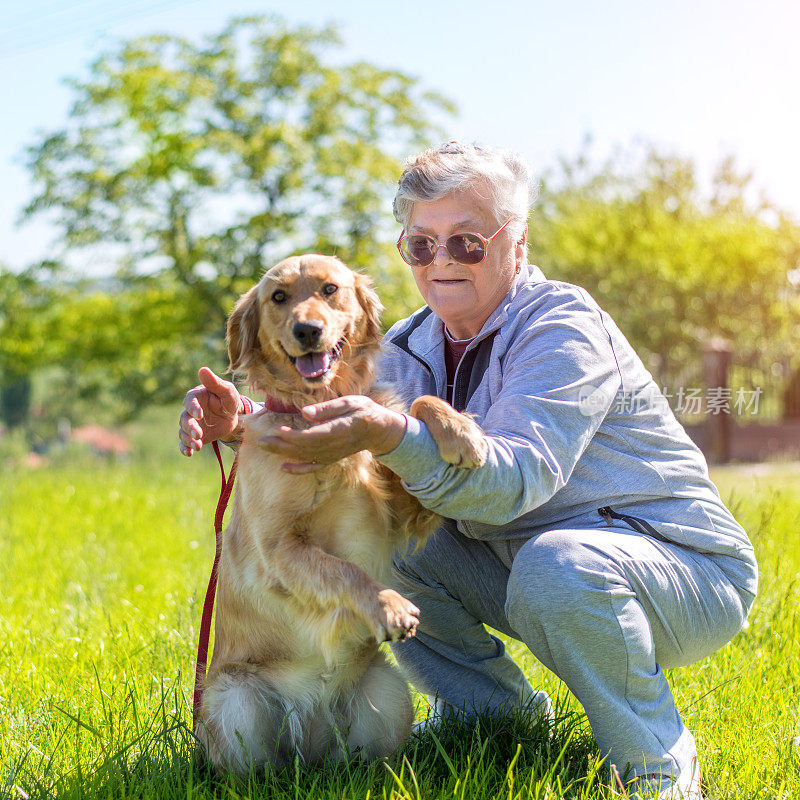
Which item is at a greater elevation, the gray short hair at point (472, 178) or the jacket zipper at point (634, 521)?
the gray short hair at point (472, 178)

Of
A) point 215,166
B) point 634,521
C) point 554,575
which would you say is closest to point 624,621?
point 554,575

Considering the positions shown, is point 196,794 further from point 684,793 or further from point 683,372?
point 683,372

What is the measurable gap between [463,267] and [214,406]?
882 millimetres

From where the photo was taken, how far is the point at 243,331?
8.66ft

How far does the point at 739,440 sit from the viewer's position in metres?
14.0

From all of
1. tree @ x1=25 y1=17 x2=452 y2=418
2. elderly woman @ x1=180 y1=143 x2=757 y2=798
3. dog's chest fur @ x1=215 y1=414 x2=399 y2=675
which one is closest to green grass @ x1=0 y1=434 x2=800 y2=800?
elderly woman @ x1=180 y1=143 x2=757 y2=798

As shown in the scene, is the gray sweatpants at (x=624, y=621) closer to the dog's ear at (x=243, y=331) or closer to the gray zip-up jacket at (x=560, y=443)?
the gray zip-up jacket at (x=560, y=443)

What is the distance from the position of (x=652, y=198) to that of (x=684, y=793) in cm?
2228

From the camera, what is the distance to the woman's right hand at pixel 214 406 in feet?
8.43

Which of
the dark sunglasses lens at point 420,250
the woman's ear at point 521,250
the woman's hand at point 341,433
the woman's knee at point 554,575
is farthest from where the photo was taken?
the woman's ear at point 521,250

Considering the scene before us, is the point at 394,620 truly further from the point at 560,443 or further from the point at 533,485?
the point at 560,443

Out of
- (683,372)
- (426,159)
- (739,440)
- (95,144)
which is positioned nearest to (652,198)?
(683,372)

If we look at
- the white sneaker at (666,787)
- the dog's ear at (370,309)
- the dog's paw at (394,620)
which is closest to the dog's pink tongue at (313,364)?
the dog's ear at (370,309)

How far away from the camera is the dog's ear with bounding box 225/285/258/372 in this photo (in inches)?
103
